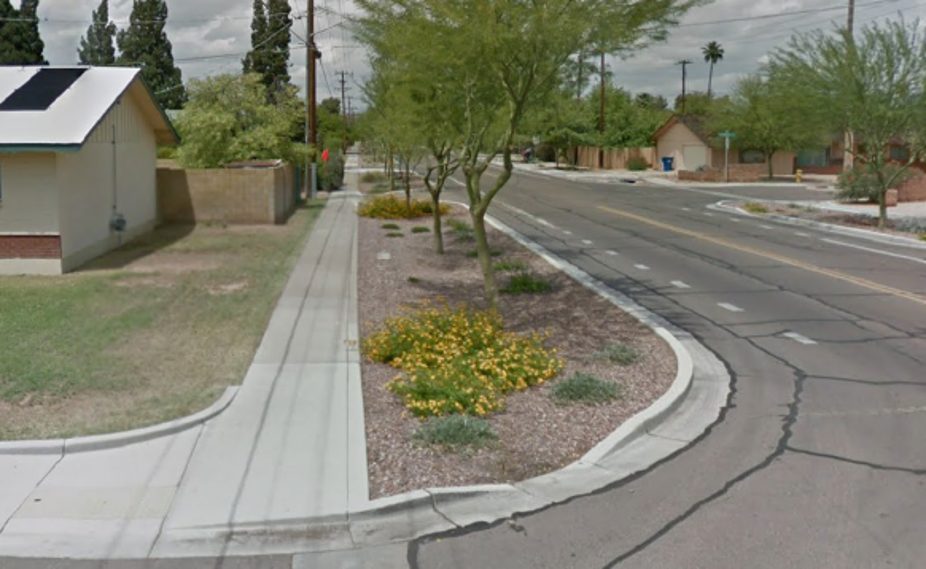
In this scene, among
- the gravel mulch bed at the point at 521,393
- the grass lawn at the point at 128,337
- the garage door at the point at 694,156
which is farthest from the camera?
the garage door at the point at 694,156

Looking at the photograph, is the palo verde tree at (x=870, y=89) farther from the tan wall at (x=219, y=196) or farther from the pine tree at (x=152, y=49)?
the pine tree at (x=152, y=49)

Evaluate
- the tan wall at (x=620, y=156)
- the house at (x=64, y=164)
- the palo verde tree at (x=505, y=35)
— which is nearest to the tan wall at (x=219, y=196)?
the house at (x=64, y=164)

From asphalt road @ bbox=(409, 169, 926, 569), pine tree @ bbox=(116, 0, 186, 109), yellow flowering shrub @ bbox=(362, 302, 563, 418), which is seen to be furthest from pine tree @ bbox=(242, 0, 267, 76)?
yellow flowering shrub @ bbox=(362, 302, 563, 418)

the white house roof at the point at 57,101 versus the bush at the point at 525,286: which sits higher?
the white house roof at the point at 57,101

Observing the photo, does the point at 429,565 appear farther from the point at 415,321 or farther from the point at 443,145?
the point at 443,145

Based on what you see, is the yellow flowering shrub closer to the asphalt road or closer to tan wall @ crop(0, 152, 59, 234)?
the asphalt road

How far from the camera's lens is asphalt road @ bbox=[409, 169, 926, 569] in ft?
15.8

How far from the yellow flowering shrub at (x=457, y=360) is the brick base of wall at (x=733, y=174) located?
4343cm

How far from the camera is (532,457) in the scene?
20.4 ft

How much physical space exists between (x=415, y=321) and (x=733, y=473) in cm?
479

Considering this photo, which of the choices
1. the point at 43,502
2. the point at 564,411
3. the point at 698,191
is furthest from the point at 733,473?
the point at 698,191

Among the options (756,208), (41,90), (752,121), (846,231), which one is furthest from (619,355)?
(752,121)

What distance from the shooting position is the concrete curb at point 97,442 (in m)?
6.17

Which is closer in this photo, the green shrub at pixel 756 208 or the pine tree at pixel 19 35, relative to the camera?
the green shrub at pixel 756 208
